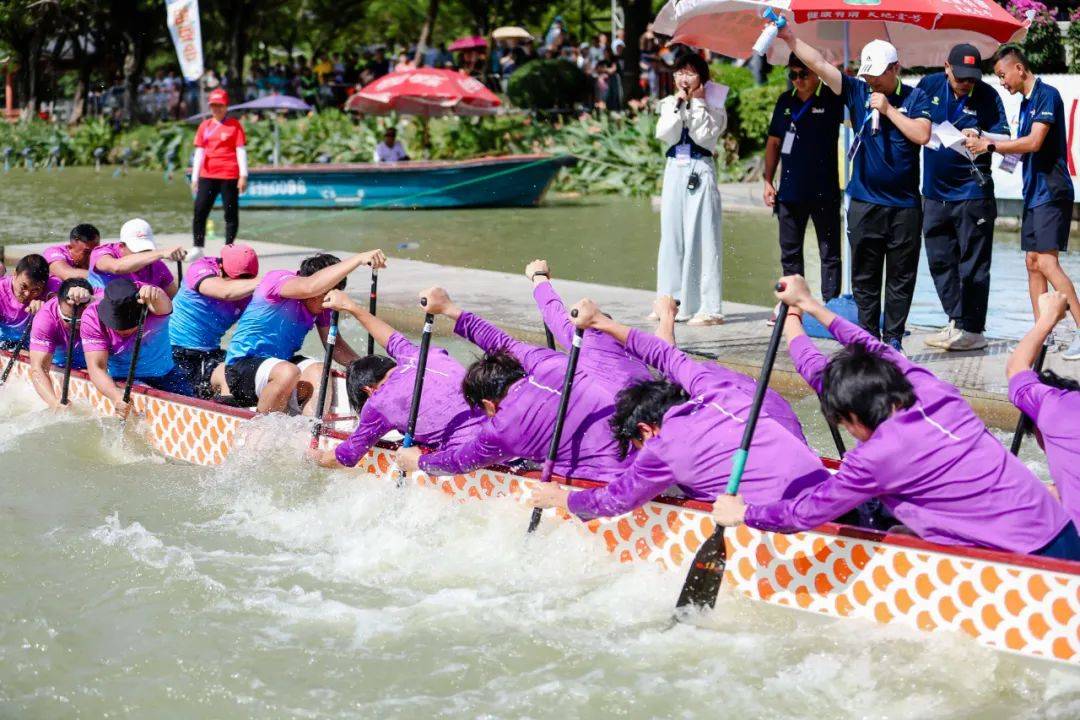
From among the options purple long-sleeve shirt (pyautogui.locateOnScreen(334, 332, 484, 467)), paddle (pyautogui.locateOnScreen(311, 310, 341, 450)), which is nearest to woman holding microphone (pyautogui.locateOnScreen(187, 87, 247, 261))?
paddle (pyautogui.locateOnScreen(311, 310, 341, 450))

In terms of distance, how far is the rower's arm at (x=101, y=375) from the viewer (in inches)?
318

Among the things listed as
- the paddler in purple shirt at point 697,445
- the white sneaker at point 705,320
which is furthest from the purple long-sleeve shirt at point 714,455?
the white sneaker at point 705,320

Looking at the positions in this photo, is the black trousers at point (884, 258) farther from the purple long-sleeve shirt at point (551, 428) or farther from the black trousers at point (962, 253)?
the purple long-sleeve shirt at point (551, 428)

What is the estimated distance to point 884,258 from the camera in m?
9.12

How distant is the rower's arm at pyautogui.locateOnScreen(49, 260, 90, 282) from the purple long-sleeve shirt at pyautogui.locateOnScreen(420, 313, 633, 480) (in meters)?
4.25

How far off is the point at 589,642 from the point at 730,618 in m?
0.58

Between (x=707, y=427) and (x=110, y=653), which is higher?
(x=707, y=427)

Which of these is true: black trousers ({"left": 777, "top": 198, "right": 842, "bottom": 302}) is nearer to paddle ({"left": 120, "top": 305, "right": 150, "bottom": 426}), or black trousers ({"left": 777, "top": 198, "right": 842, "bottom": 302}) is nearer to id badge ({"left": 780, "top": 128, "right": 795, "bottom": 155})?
id badge ({"left": 780, "top": 128, "right": 795, "bottom": 155})

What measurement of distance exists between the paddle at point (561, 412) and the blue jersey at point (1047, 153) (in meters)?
4.12

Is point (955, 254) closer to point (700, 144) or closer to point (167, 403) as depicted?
point (700, 144)

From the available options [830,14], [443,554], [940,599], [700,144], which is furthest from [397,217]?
[940,599]

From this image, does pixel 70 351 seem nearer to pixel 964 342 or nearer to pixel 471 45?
pixel 964 342

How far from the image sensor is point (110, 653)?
557cm

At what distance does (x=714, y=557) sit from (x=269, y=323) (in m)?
3.43
